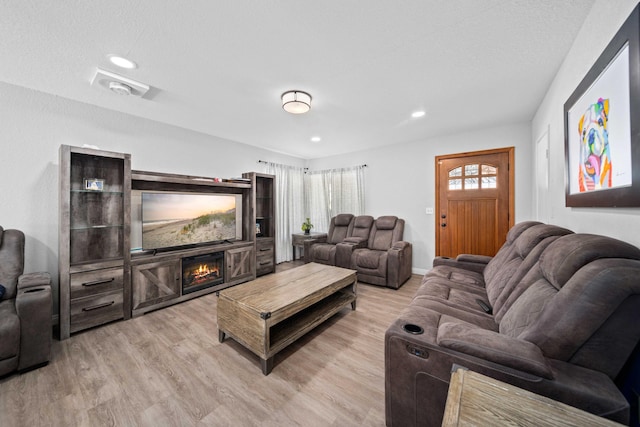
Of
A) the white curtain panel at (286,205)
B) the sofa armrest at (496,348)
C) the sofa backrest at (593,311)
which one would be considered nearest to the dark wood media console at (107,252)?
the white curtain panel at (286,205)

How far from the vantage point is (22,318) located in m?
1.73

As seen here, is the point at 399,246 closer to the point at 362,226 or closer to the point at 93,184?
the point at 362,226

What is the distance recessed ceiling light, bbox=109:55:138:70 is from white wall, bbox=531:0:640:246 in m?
3.11

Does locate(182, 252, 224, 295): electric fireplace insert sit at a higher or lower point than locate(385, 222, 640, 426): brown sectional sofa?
lower

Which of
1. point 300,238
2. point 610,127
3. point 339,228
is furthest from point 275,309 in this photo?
point 300,238

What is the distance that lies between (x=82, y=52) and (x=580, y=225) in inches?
154

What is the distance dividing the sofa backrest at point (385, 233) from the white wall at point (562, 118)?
202 centimetres

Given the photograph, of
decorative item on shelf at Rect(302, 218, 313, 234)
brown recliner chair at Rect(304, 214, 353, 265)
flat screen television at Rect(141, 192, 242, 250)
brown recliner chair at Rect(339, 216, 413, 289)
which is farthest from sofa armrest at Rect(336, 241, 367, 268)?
flat screen television at Rect(141, 192, 242, 250)

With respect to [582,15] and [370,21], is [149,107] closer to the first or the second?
[370,21]

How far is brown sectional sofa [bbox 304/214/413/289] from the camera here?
11.6ft

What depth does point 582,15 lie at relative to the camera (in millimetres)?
1494

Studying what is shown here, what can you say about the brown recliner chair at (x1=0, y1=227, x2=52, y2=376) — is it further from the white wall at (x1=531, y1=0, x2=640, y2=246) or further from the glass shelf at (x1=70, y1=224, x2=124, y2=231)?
the white wall at (x1=531, y1=0, x2=640, y2=246)

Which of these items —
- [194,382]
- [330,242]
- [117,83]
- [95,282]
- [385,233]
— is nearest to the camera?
[194,382]

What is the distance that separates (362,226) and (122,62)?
389cm
